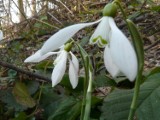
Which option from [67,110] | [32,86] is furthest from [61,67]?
[32,86]

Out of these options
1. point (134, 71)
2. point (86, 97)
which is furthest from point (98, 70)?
point (134, 71)

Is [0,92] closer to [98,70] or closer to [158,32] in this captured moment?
[98,70]

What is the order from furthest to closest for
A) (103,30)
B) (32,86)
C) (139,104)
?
(32,86)
(139,104)
(103,30)

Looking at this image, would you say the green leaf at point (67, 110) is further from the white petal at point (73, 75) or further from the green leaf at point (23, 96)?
the white petal at point (73, 75)

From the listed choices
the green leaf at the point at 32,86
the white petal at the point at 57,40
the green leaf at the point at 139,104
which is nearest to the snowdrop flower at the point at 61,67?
the green leaf at the point at 139,104

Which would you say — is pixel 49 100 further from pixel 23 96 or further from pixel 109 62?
pixel 109 62

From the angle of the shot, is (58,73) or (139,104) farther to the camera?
(139,104)
